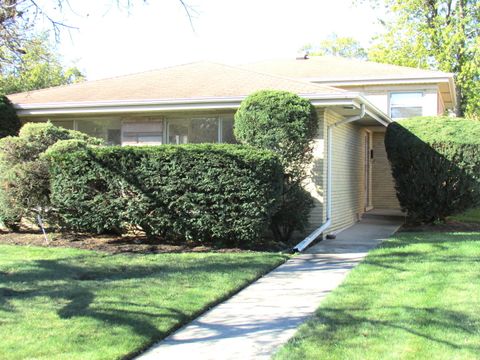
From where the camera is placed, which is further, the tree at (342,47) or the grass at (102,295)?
the tree at (342,47)

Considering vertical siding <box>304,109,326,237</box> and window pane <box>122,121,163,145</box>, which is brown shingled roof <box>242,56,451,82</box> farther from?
vertical siding <box>304,109,326,237</box>

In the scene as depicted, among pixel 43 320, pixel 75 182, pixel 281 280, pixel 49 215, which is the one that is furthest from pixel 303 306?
pixel 49 215

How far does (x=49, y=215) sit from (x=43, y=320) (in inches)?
245

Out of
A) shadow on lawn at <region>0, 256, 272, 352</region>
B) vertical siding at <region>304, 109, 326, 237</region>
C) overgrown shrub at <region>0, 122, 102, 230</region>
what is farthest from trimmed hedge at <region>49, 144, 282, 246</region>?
vertical siding at <region>304, 109, 326, 237</region>

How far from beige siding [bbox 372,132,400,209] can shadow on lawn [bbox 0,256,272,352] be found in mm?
11511

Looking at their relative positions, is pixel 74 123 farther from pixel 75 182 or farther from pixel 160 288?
pixel 160 288

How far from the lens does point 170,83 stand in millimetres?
14305

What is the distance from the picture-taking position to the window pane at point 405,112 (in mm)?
19391

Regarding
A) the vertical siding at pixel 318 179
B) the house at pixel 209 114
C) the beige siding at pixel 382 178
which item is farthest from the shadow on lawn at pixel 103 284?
the beige siding at pixel 382 178

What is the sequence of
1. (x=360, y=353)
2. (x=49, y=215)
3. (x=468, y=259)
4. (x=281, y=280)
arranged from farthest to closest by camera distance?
(x=49, y=215) → (x=468, y=259) → (x=281, y=280) → (x=360, y=353)


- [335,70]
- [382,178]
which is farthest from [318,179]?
[335,70]

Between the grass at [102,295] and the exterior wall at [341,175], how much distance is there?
279 cm

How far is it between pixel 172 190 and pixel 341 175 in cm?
524

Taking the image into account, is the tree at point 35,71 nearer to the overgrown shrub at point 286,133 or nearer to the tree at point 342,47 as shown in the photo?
the overgrown shrub at point 286,133
